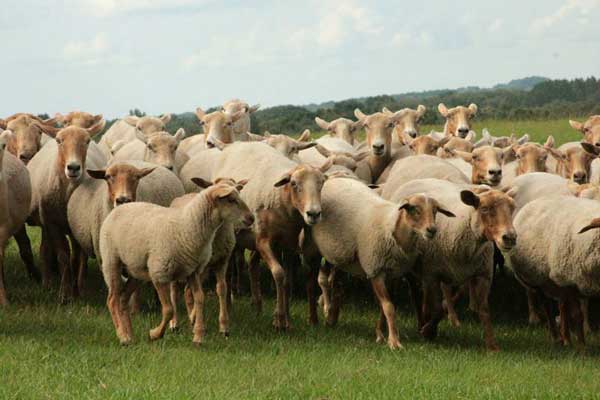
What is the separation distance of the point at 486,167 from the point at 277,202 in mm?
3285

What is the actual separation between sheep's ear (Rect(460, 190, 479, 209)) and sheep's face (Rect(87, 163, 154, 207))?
346 cm

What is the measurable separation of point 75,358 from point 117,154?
21.9 feet

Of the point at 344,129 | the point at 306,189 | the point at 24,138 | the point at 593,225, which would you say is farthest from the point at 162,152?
the point at 593,225

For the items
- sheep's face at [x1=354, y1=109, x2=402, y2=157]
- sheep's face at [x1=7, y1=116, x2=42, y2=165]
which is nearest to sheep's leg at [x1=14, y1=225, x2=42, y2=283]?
sheep's face at [x1=7, y1=116, x2=42, y2=165]

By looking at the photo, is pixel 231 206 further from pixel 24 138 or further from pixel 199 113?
pixel 199 113

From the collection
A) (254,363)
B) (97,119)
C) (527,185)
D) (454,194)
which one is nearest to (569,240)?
(454,194)

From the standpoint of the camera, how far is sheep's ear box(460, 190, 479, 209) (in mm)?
9984

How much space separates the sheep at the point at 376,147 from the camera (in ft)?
50.6

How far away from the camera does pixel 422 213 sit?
9992 millimetres

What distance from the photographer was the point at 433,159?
13430 mm

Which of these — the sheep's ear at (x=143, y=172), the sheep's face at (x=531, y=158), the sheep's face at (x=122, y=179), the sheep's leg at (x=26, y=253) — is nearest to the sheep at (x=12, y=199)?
the sheep's face at (x=122, y=179)

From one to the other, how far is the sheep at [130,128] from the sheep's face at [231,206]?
19.2 feet

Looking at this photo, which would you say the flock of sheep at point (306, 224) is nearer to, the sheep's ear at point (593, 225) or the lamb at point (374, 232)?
the lamb at point (374, 232)

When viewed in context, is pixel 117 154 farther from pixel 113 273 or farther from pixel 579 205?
pixel 579 205
